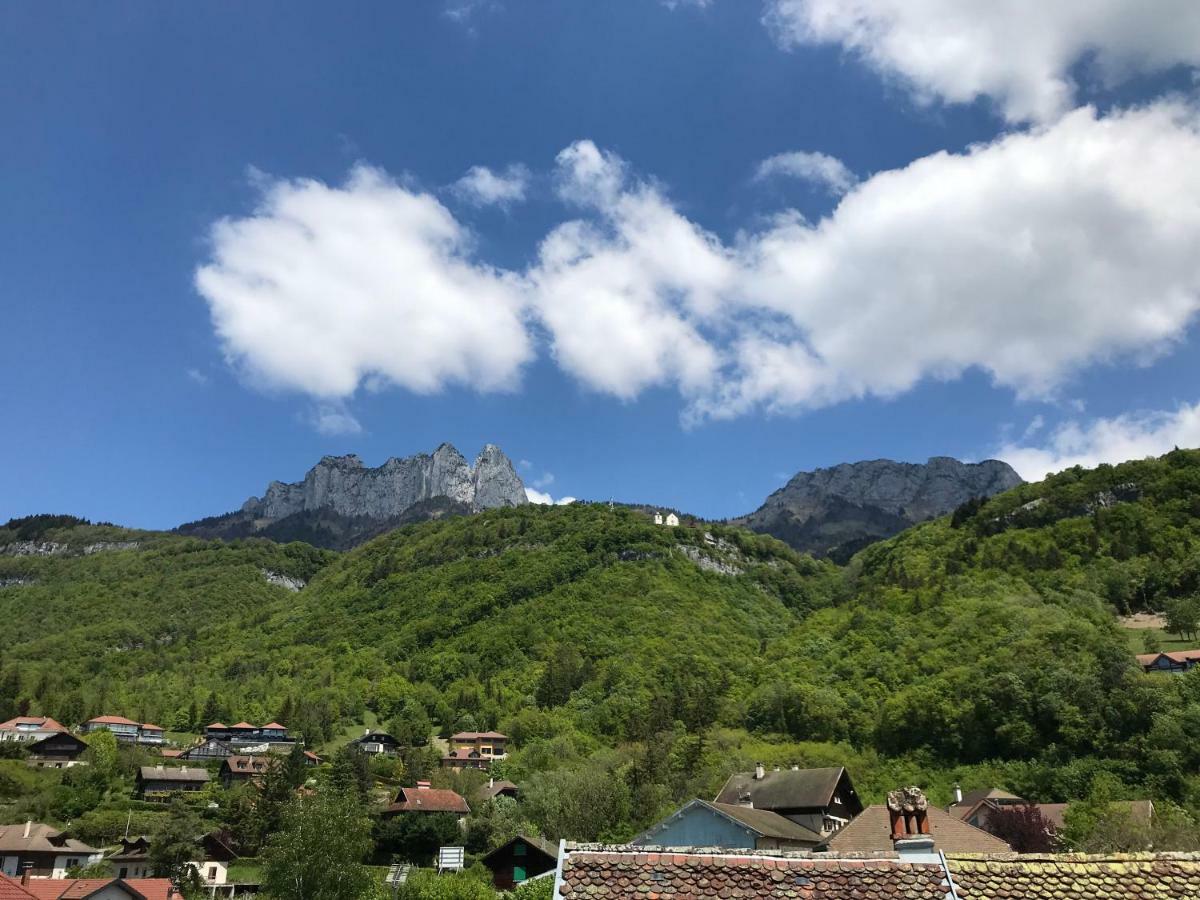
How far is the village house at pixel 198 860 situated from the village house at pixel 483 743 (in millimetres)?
48649

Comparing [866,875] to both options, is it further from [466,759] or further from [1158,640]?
[466,759]

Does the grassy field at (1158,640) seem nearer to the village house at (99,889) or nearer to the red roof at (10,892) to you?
the village house at (99,889)

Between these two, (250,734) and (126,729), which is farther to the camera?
(250,734)

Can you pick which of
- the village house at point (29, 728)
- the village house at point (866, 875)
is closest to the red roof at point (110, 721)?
the village house at point (29, 728)

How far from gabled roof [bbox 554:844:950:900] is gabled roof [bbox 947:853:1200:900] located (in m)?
0.45

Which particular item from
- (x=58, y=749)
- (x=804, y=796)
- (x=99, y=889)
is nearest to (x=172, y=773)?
(x=58, y=749)

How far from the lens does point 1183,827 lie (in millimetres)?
37688

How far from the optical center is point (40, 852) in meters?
56.2

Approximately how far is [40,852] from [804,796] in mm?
48509

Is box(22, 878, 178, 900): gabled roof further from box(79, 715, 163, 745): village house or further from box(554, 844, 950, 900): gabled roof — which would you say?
box(79, 715, 163, 745): village house

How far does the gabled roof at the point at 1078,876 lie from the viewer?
9.84m

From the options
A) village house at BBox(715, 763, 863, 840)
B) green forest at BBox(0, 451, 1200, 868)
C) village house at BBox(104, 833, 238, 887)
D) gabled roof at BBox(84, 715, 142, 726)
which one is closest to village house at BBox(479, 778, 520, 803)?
green forest at BBox(0, 451, 1200, 868)

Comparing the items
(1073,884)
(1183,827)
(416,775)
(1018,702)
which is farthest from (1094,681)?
(1073,884)

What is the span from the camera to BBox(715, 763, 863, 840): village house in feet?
145
